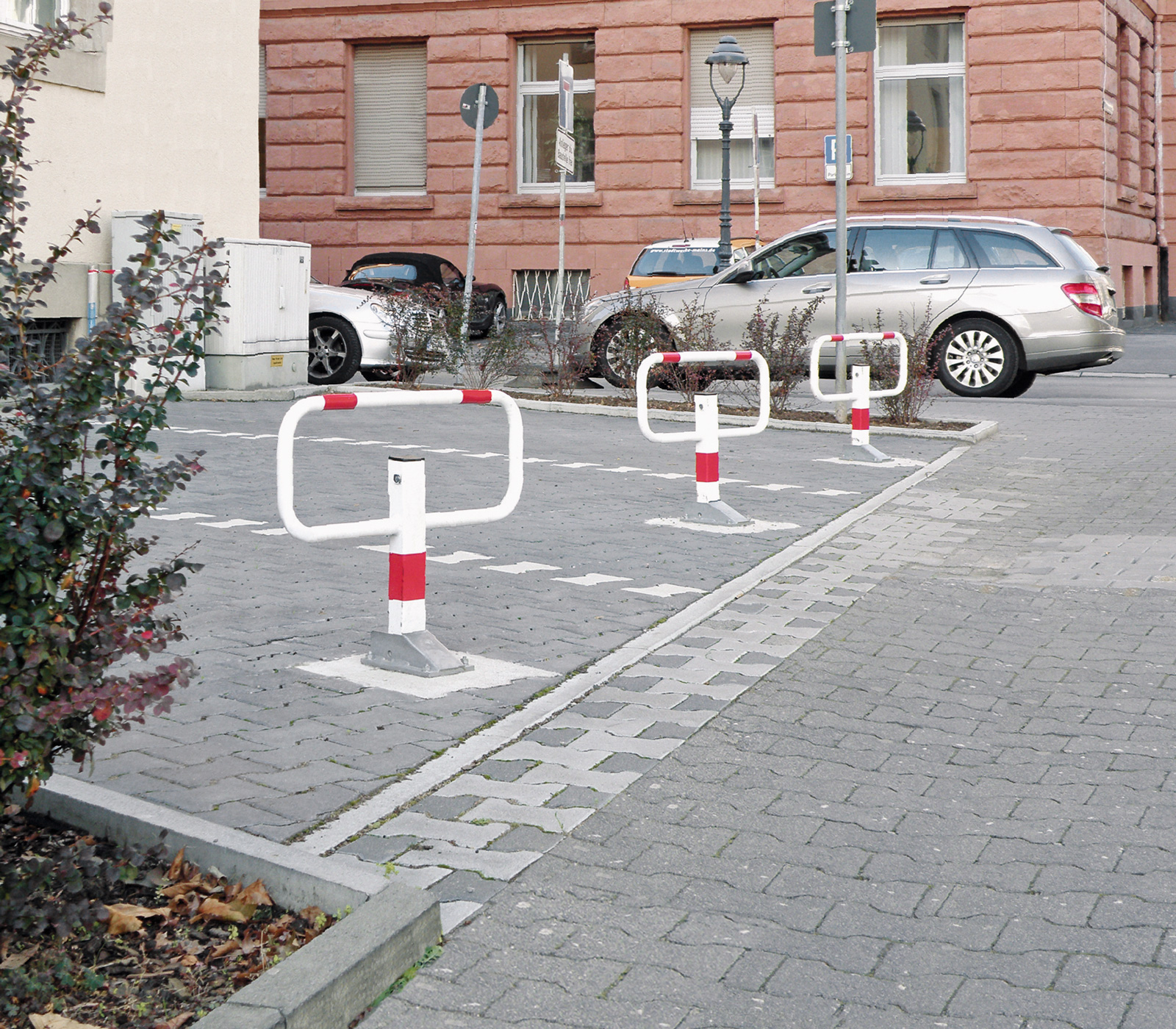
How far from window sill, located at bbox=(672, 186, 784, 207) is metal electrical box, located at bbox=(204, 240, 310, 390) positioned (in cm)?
1295

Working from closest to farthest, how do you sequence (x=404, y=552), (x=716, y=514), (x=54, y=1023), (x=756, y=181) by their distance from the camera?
(x=54, y=1023) → (x=404, y=552) → (x=716, y=514) → (x=756, y=181)

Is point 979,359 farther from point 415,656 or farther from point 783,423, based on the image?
point 415,656

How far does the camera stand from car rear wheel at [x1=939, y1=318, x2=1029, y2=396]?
16.9m

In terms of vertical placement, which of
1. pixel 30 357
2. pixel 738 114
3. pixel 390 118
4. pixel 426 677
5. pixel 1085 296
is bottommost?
pixel 426 677

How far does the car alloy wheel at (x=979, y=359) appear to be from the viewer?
16891 millimetres

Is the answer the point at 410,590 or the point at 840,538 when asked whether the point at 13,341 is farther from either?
the point at 840,538

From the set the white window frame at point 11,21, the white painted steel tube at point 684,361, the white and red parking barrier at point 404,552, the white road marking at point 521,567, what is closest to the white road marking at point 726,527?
the white painted steel tube at point 684,361

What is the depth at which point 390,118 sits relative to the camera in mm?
31406

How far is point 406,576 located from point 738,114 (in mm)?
25068

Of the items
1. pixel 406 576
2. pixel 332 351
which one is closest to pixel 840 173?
pixel 332 351

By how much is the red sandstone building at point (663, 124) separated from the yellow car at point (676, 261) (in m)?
3.66

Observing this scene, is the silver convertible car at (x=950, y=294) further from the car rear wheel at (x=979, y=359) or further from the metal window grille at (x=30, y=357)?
the metal window grille at (x=30, y=357)

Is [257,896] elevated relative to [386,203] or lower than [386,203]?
lower

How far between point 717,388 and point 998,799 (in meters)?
12.1
